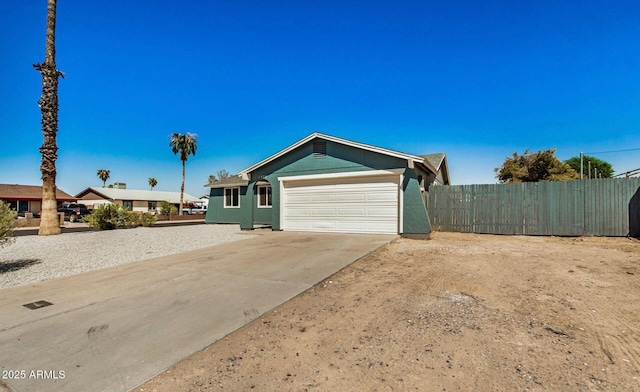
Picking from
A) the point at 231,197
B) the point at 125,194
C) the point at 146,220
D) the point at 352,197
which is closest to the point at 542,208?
the point at 352,197

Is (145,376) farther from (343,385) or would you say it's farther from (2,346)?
(2,346)

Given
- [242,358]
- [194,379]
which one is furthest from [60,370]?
[242,358]

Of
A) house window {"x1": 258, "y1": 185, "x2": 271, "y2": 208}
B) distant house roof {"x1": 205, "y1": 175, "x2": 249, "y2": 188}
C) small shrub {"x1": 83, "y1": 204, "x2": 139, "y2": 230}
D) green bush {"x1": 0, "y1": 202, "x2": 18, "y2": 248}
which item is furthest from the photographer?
distant house roof {"x1": 205, "y1": 175, "x2": 249, "y2": 188}

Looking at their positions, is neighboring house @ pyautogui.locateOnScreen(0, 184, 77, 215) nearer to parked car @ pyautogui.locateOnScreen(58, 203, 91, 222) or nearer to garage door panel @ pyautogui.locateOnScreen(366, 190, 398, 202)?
parked car @ pyautogui.locateOnScreen(58, 203, 91, 222)

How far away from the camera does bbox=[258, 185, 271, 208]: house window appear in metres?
17.7

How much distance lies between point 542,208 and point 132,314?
12.5 meters

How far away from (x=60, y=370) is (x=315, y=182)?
1064cm

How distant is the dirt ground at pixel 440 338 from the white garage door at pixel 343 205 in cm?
564

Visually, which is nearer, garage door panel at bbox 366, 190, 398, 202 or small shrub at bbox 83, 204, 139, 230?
garage door panel at bbox 366, 190, 398, 202

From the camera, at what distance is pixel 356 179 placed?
39.0 feet

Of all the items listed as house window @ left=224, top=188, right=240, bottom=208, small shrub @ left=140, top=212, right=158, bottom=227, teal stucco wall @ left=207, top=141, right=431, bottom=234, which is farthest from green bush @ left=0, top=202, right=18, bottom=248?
house window @ left=224, top=188, right=240, bottom=208

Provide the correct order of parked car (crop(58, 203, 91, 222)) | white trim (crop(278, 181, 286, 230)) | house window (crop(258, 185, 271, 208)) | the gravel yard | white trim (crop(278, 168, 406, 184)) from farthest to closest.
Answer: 1. parked car (crop(58, 203, 91, 222))
2. house window (crop(258, 185, 271, 208))
3. white trim (crop(278, 181, 286, 230))
4. white trim (crop(278, 168, 406, 184))
5. the gravel yard

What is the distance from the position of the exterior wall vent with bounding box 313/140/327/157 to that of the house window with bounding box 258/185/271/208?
5895 millimetres

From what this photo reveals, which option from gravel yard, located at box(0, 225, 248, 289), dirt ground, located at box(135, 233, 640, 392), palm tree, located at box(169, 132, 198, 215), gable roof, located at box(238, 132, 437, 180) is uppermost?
palm tree, located at box(169, 132, 198, 215)
